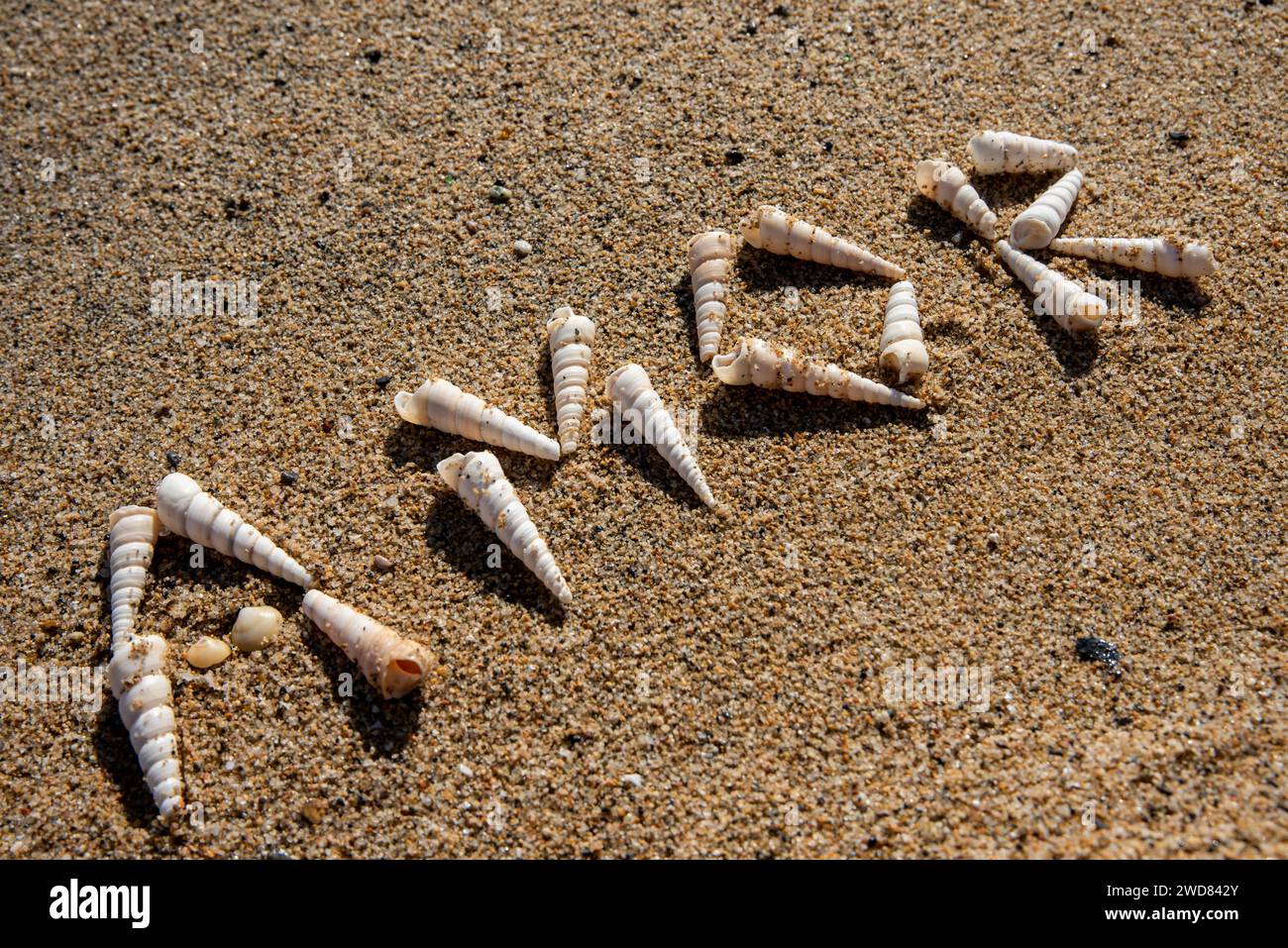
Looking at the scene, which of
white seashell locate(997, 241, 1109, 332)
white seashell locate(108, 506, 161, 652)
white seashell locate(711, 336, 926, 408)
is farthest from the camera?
white seashell locate(997, 241, 1109, 332)

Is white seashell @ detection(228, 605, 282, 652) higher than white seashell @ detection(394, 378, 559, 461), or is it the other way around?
white seashell @ detection(394, 378, 559, 461)

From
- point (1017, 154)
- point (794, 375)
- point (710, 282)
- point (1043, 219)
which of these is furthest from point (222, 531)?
point (1017, 154)

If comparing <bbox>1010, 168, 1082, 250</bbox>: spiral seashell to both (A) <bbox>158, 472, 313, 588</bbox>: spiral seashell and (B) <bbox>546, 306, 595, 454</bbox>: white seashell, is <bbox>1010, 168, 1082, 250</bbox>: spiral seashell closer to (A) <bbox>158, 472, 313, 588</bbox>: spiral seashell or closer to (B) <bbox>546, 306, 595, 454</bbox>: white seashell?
(B) <bbox>546, 306, 595, 454</bbox>: white seashell

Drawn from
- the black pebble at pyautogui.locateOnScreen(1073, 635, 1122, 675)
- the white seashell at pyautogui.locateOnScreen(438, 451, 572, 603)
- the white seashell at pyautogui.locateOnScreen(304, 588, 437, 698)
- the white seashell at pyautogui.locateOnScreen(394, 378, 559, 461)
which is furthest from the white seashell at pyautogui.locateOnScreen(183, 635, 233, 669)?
the black pebble at pyautogui.locateOnScreen(1073, 635, 1122, 675)

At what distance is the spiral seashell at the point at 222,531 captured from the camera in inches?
155

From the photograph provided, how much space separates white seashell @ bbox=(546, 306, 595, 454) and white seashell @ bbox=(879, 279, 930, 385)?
1355 millimetres

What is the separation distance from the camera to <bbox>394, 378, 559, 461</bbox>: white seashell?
4.11m

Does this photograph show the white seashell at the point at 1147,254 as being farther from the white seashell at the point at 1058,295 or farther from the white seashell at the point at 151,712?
the white seashell at the point at 151,712

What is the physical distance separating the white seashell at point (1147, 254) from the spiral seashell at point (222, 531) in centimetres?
387

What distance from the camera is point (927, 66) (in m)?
5.36

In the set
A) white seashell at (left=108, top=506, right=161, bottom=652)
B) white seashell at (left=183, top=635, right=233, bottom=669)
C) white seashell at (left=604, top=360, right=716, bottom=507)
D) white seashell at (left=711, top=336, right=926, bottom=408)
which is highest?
white seashell at (left=711, top=336, right=926, bottom=408)

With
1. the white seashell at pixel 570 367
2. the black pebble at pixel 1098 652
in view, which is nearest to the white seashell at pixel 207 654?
the white seashell at pixel 570 367

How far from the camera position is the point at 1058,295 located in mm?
4410
